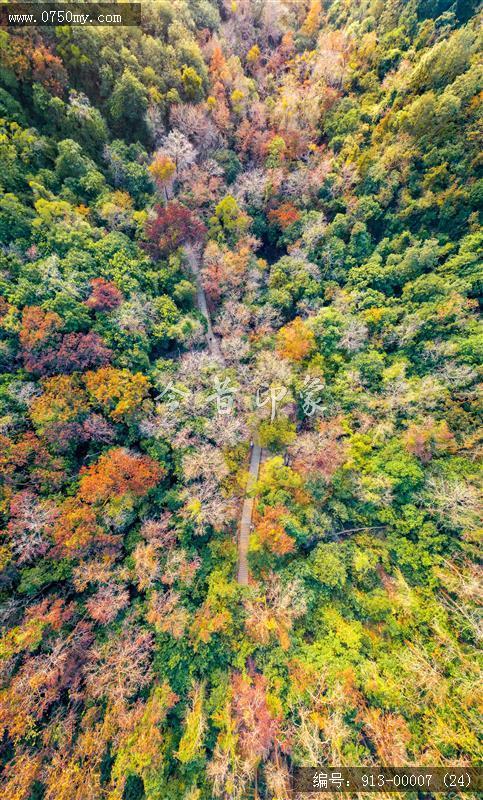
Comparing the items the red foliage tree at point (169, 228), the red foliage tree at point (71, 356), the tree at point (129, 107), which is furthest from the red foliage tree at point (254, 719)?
the tree at point (129, 107)

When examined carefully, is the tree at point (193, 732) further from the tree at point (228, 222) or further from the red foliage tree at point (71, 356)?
the tree at point (228, 222)

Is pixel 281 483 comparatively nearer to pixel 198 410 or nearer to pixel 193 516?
pixel 193 516

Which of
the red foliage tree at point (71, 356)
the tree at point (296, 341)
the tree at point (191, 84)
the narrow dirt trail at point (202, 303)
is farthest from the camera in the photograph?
the narrow dirt trail at point (202, 303)

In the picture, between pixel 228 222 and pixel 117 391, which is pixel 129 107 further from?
pixel 117 391

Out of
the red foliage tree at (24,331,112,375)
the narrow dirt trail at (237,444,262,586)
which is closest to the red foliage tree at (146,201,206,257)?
the red foliage tree at (24,331,112,375)

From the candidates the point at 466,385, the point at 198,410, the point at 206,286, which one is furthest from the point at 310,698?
the point at 206,286
